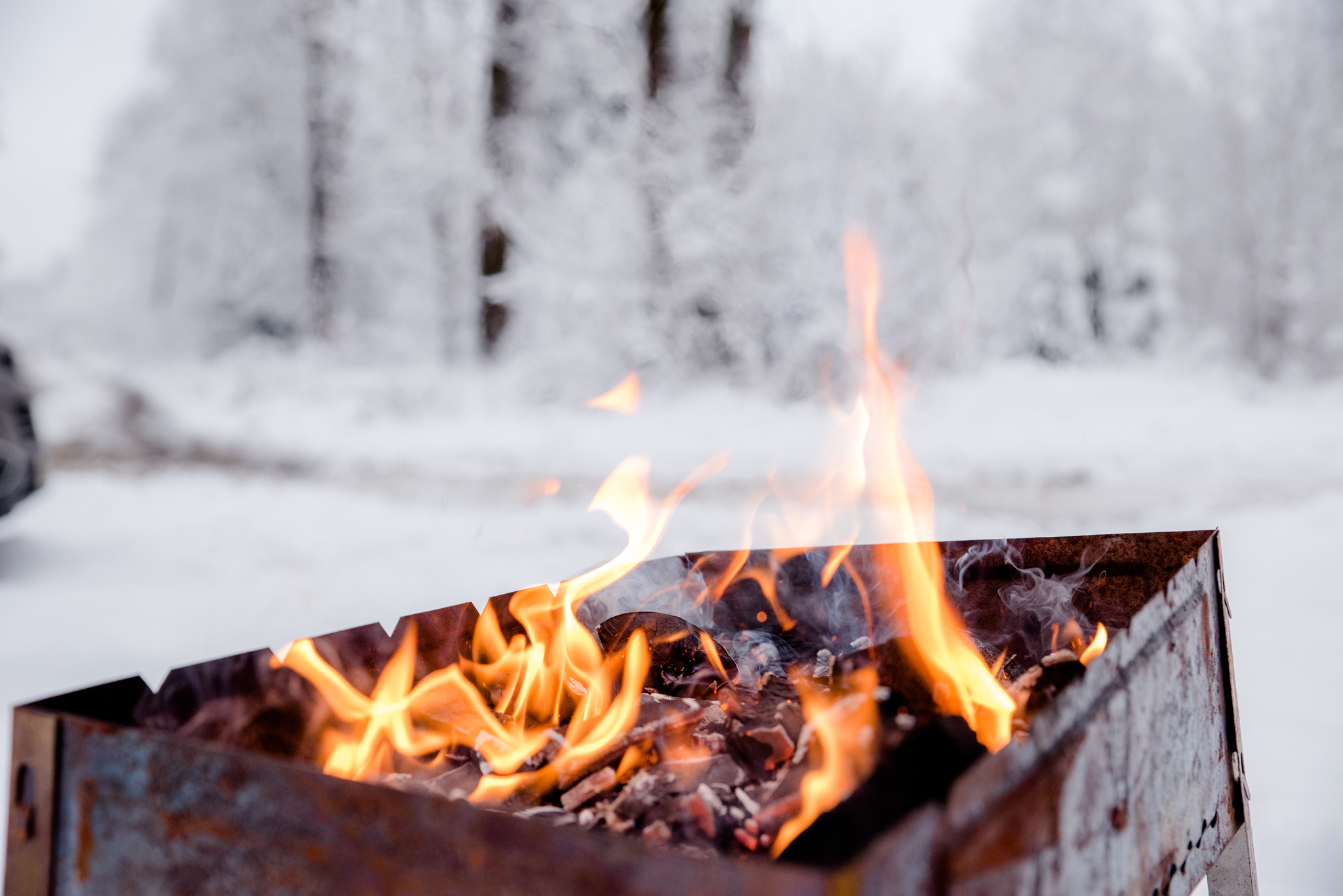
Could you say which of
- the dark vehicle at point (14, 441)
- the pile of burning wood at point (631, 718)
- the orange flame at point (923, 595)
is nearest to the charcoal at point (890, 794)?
the pile of burning wood at point (631, 718)

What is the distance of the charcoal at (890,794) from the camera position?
2.65 feet

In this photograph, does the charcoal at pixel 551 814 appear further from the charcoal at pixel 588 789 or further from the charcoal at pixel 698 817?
the charcoal at pixel 698 817

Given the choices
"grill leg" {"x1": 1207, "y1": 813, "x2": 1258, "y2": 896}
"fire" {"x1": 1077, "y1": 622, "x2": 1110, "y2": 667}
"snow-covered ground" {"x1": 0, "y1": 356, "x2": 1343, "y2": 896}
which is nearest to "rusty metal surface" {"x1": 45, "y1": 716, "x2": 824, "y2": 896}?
"fire" {"x1": 1077, "y1": 622, "x2": 1110, "y2": 667}

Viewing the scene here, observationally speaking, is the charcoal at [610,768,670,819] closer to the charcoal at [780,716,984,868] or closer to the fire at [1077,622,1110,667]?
the charcoal at [780,716,984,868]

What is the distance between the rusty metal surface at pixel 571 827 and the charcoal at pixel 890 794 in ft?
0.12

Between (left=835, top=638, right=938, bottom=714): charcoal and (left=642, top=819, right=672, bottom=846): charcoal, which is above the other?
(left=835, top=638, right=938, bottom=714): charcoal

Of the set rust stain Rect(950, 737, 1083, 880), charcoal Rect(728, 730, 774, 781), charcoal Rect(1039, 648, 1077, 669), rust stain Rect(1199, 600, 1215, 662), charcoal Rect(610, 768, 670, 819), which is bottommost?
rust stain Rect(950, 737, 1083, 880)

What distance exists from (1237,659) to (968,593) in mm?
2130

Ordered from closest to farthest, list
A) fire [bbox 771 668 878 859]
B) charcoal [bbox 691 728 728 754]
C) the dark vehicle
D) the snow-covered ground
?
1. fire [bbox 771 668 878 859]
2. charcoal [bbox 691 728 728 754]
3. the snow-covered ground
4. the dark vehicle

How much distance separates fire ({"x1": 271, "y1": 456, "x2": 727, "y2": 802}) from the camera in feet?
4.61

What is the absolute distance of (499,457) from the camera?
7.59m

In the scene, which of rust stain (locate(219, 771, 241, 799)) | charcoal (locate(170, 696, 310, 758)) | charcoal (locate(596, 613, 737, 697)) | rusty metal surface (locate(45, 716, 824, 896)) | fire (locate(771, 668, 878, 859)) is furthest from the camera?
charcoal (locate(596, 613, 737, 697))

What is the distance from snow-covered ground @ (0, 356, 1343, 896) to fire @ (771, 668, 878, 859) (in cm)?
137

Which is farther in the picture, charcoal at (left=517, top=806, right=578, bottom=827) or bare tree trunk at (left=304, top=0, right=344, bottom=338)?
bare tree trunk at (left=304, top=0, right=344, bottom=338)
